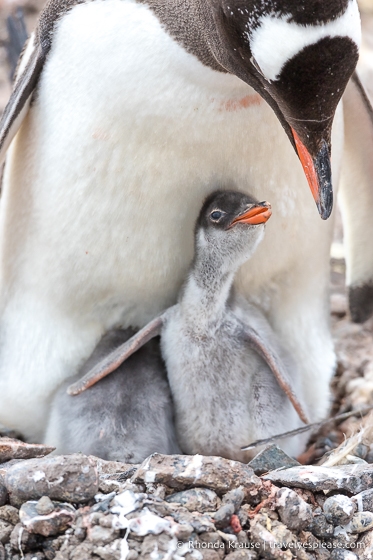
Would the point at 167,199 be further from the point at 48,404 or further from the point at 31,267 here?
the point at 48,404

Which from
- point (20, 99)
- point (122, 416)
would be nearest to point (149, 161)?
point (20, 99)

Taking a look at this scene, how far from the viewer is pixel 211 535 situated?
200cm

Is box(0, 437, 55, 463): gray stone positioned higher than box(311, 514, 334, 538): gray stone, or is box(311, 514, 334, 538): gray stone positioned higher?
box(0, 437, 55, 463): gray stone

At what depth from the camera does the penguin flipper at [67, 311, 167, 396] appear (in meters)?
2.84

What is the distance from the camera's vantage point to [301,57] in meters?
1.92

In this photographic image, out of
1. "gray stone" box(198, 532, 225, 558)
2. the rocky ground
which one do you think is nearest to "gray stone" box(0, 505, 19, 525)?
the rocky ground

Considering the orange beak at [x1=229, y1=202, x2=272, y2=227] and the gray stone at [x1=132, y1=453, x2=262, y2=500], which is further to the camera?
the orange beak at [x1=229, y1=202, x2=272, y2=227]

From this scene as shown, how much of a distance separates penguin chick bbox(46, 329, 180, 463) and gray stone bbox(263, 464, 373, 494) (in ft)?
1.92

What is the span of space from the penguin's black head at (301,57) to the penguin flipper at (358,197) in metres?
1.19

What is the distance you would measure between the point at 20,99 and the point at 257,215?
0.89m

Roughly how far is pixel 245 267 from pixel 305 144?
89cm

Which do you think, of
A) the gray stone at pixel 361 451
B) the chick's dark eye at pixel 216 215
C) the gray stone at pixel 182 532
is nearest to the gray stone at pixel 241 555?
the gray stone at pixel 182 532

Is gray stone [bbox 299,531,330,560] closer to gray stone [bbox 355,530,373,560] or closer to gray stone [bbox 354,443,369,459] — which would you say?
gray stone [bbox 355,530,373,560]

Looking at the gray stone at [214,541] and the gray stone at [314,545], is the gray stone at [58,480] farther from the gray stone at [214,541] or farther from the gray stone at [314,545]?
the gray stone at [314,545]
